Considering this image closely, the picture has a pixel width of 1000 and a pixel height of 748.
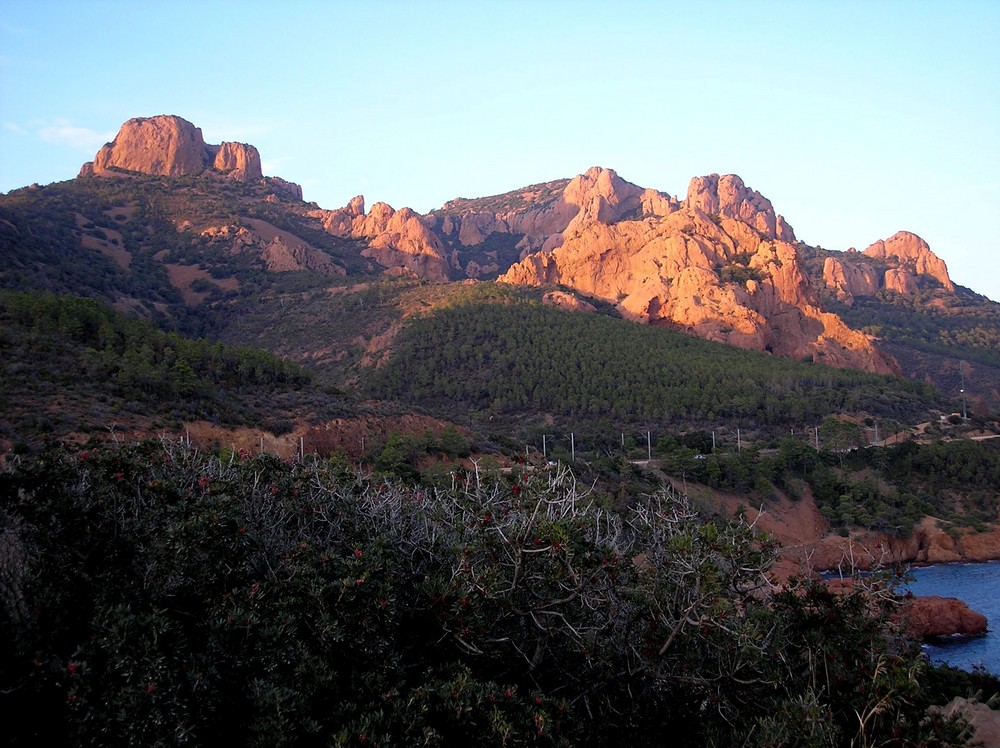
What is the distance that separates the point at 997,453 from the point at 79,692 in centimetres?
5625

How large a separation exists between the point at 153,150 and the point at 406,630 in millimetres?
124515

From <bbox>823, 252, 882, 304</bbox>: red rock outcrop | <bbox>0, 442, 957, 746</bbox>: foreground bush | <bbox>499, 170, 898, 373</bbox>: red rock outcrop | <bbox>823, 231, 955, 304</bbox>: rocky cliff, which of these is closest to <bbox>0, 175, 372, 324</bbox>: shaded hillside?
<bbox>499, 170, 898, 373</bbox>: red rock outcrop

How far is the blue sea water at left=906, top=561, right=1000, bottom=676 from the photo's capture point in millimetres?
24266

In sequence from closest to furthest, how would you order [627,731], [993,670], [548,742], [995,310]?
[548,742] → [627,731] → [993,670] → [995,310]

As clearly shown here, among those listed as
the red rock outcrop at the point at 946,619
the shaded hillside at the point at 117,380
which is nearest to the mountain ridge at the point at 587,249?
the shaded hillside at the point at 117,380

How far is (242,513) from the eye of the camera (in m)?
8.38

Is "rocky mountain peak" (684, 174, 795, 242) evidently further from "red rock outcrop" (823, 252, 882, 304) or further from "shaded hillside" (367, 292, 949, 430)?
"shaded hillside" (367, 292, 949, 430)

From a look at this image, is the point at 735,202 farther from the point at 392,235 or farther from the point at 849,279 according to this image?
the point at 392,235

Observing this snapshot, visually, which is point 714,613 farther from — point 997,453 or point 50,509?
point 997,453

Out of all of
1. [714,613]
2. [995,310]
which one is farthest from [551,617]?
[995,310]

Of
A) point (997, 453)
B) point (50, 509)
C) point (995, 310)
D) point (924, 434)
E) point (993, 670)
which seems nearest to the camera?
point (50, 509)

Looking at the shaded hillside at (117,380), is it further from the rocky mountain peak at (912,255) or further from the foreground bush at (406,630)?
the rocky mountain peak at (912,255)

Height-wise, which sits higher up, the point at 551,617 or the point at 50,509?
the point at 50,509

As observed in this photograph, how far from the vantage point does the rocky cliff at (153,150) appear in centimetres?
11294
